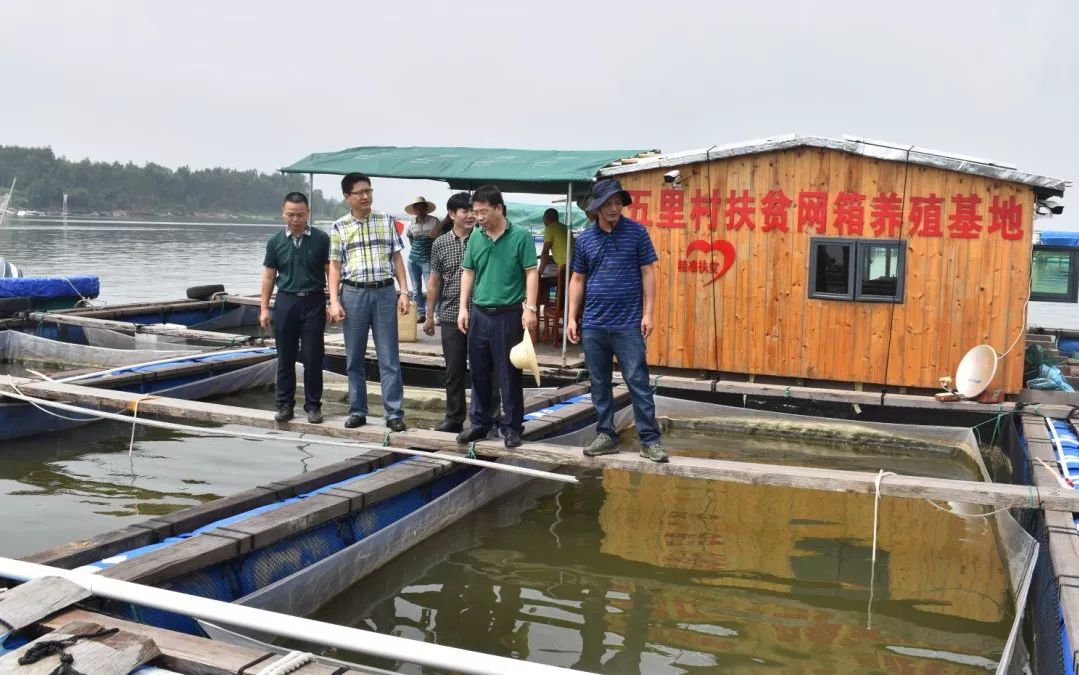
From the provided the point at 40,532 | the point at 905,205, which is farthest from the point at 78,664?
the point at 905,205

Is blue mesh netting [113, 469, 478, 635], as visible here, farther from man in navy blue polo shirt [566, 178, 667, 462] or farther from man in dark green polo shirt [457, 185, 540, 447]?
man in navy blue polo shirt [566, 178, 667, 462]

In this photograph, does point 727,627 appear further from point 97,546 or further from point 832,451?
point 832,451

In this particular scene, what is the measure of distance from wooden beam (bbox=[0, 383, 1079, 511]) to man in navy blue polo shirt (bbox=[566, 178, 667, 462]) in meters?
0.27

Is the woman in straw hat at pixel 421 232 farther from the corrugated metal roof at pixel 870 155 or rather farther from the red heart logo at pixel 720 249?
the red heart logo at pixel 720 249

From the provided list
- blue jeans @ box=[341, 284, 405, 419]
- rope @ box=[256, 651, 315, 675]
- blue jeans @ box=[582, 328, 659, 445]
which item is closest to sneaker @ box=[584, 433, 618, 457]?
blue jeans @ box=[582, 328, 659, 445]

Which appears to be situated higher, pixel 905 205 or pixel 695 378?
pixel 905 205

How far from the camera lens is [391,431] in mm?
8094

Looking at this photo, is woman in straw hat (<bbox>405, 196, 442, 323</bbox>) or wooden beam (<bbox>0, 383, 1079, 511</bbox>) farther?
woman in straw hat (<bbox>405, 196, 442, 323</bbox>)

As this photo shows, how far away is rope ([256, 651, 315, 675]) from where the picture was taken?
4.39 meters

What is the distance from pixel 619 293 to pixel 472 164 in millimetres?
7475

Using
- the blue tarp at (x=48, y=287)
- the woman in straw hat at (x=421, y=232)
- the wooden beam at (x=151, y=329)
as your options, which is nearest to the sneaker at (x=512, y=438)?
the woman in straw hat at (x=421, y=232)

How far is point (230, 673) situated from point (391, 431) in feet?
12.3

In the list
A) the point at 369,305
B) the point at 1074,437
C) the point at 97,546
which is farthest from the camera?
the point at 1074,437

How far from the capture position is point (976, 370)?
35.2 ft
